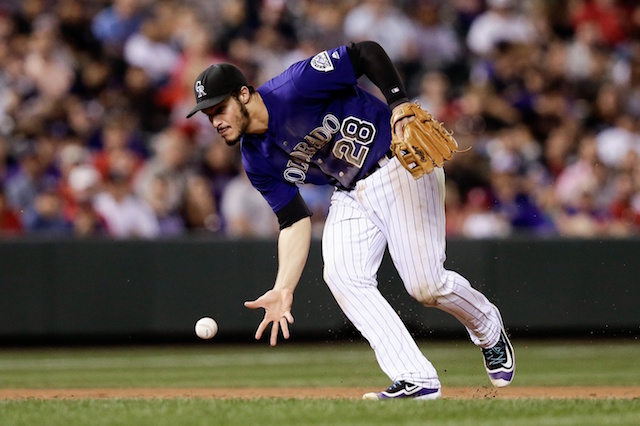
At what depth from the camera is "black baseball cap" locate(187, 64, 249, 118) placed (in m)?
5.15

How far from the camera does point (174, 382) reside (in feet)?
24.2

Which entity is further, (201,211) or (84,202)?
(201,211)

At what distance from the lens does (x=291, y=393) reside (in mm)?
6398

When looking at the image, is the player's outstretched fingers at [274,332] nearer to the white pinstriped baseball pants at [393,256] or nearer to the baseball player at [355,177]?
the baseball player at [355,177]

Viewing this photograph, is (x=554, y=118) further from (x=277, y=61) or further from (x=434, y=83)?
(x=277, y=61)

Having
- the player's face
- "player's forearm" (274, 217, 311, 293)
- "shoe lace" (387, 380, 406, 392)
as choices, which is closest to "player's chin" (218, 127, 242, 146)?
the player's face

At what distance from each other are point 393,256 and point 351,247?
214 millimetres

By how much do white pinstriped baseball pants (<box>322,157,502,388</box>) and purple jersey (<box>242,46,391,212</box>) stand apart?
0.15 m

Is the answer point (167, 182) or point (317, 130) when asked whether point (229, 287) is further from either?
point (317, 130)

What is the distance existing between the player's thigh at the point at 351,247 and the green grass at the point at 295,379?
611 millimetres

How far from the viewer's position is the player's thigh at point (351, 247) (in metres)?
5.38

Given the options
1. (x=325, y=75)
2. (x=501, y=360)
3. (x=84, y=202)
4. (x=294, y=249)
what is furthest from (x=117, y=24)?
(x=501, y=360)

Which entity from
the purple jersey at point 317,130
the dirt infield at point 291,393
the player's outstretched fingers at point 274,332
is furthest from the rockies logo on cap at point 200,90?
the dirt infield at point 291,393

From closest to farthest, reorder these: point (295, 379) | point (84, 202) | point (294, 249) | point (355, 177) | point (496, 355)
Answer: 1. point (355, 177)
2. point (294, 249)
3. point (496, 355)
4. point (295, 379)
5. point (84, 202)
